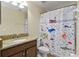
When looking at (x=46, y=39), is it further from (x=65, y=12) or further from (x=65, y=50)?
(x=65, y=12)

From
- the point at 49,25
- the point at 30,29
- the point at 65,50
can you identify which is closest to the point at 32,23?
the point at 30,29

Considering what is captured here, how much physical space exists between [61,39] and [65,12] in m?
0.34

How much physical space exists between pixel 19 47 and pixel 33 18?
43cm

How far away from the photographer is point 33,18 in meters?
1.40

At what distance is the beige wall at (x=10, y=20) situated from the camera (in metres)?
1.40

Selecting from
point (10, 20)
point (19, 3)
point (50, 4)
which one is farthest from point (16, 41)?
point (50, 4)

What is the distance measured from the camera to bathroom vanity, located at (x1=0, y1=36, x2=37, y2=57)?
1347 millimetres

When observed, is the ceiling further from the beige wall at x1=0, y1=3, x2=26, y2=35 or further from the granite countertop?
the granite countertop

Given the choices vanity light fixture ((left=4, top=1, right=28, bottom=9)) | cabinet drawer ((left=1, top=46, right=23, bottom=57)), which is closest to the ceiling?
vanity light fixture ((left=4, top=1, right=28, bottom=9))

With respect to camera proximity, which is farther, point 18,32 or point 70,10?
point 18,32

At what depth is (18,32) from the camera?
1.52 meters

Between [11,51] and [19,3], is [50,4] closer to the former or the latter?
[19,3]

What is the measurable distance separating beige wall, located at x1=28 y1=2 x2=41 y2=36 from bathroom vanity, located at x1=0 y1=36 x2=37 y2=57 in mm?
111

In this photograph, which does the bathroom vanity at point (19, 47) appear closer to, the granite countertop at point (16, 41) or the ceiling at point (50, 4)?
the granite countertop at point (16, 41)
